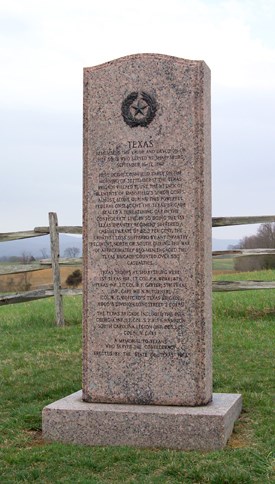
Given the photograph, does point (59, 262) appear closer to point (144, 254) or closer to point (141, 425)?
point (144, 254)

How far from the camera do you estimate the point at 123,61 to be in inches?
237

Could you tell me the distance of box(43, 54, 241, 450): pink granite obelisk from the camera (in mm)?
5750

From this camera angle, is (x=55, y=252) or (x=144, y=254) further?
(x=55, y=252)

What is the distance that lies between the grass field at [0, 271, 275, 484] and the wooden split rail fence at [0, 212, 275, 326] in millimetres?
488

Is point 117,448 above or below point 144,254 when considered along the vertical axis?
below

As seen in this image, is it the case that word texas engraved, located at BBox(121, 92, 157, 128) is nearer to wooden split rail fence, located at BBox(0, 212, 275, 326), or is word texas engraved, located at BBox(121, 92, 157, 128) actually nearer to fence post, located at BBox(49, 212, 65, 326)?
wooden split rail fence, located at BBox(0, 212, 275, 326)

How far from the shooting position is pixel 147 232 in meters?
5.86

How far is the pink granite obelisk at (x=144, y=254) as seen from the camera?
18.9 ft

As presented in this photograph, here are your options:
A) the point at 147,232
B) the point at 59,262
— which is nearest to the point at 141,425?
the point at 147,232

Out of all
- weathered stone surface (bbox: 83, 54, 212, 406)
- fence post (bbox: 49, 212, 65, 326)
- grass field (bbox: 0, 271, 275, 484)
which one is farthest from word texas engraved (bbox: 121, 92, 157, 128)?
fence post (bbox: 49, 212, 65, 326)

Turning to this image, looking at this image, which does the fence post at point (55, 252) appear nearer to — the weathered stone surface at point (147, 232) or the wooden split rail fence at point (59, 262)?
the wooden split rail fence at point (59, 262)

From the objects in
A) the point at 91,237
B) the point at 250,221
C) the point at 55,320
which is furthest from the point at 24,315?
the point at 91,237

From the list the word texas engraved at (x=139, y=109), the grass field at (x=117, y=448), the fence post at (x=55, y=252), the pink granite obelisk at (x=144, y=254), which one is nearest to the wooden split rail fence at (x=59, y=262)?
the fence post at (x=55, y=252)

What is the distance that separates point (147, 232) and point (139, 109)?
103 centimetres
